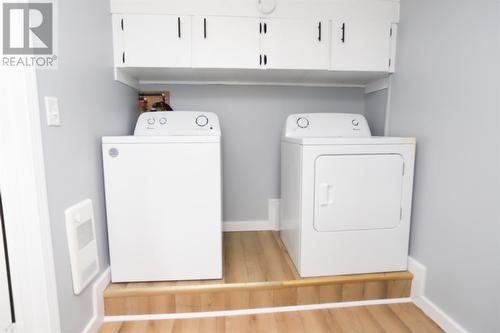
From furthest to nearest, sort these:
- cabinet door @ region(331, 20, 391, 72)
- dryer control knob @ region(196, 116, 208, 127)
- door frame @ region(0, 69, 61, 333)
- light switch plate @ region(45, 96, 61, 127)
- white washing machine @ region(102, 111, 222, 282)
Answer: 1. dryer control knob @ region(196, 116, 208, 127)
2. cabinet door @ region(331, 20, 391, 72)
3. white washing machine @ region(102, 111, 222, 282)
4. light switch plate @ region(45, 96, 61, 127)
5. door frame @ region(0, 69, 61, 333)

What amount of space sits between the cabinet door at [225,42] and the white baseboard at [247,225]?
4.50 feet

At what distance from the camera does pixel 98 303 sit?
1.39 m

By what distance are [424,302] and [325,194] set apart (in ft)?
2.90

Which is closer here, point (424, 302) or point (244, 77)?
point (424, 302)

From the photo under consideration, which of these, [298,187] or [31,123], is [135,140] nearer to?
[31,123]

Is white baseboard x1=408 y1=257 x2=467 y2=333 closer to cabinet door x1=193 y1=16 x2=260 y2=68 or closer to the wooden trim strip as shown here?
the wooden trim strip

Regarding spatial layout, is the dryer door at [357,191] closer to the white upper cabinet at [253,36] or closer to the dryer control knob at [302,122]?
the dryer control knob at [302,122]

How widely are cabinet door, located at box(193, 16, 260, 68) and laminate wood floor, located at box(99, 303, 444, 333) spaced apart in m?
1.59

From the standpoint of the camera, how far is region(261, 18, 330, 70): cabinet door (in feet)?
5.64

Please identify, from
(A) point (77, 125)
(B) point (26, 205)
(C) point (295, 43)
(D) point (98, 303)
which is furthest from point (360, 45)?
(D) point (98, 303)

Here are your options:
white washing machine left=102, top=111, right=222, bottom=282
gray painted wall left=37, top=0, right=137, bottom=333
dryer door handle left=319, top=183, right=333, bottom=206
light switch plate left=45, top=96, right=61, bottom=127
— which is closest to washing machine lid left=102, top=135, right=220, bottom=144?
white washing machine left=102, top=111, right=222, bottom=282

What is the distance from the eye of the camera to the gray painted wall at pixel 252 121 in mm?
2229

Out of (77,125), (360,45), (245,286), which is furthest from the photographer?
(360,45)

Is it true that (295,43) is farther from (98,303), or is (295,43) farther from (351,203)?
(98,303)
